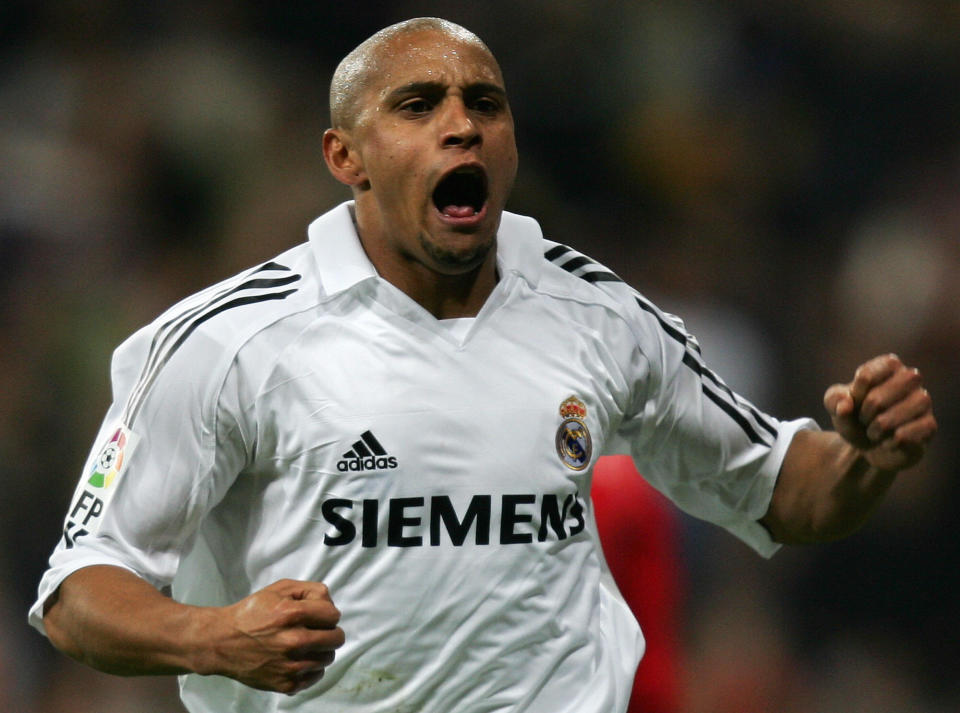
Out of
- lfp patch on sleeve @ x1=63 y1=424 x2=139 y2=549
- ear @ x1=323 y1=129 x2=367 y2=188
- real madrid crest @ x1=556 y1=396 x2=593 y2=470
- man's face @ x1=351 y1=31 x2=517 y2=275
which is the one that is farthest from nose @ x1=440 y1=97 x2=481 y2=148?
lfp patch on sleeve @ x1=63 y1=424 x2=139 y2=549

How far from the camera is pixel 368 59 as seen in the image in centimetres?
305

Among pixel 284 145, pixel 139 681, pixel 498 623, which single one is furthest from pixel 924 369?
pixel 498 623

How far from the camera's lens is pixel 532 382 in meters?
2.97

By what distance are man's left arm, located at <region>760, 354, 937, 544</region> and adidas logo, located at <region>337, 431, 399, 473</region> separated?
2.81ft

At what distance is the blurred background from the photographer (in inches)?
225

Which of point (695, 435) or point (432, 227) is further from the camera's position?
point (695, 435)

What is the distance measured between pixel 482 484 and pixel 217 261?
347 cm

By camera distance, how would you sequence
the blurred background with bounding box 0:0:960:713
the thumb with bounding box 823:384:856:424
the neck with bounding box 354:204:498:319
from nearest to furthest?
1. the thumb with bounding box 823:384:856:424
2. the neck with bounding box 354:204:498:319
3. the blurred background with bounding box 0:0:960:713

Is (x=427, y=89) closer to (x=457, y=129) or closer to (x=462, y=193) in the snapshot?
(x=457, y=129)

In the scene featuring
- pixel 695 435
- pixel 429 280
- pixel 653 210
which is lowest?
pixel 695 435

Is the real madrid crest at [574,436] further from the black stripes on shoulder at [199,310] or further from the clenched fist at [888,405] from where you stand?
the black stripes on shoulder at [199,310]

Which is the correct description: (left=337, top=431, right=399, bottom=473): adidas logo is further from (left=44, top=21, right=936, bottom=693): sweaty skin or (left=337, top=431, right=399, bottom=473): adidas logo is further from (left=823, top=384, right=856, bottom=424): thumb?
(left=823, top=384, right=856, bottom=424): thumb

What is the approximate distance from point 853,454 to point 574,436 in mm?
672

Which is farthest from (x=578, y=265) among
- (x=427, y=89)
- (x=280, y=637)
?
(x=280, y=637)
